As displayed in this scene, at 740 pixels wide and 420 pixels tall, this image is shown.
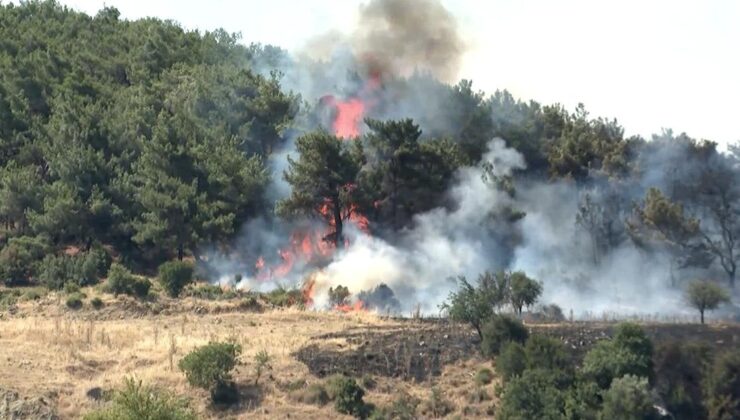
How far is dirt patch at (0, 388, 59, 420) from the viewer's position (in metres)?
36.8

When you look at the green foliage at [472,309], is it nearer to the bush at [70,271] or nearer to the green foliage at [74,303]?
the green foliage at [74,303]

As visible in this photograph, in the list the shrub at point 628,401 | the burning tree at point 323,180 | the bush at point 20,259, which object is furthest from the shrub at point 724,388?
the bush at point 20,259

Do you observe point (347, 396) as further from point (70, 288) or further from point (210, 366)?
point (70, 288)

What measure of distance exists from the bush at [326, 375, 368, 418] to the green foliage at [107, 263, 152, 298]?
1729cm

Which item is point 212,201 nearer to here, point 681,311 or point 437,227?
point 437,227

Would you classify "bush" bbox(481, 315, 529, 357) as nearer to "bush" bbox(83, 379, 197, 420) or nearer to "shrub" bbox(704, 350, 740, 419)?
"shrub" bbox(704, 350, 740, 419)

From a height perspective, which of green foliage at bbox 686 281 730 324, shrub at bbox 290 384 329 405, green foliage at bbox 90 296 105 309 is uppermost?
green foliage at bbox 686 281 730 324

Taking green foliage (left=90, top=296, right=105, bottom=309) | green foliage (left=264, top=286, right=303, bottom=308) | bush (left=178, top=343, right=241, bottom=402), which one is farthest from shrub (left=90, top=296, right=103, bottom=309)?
bush (left=178, top=343, right=241, bottom=402)

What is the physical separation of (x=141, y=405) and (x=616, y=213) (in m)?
39.2

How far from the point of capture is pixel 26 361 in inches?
1606

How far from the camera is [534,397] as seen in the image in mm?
36750

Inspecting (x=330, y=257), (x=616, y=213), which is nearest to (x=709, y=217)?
(x=616, y=213)

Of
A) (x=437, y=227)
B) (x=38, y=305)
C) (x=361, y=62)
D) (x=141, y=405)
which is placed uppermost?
(x=361, y=62)

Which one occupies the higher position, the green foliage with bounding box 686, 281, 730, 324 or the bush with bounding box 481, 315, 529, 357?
the green foliage with bounding box 686, 281, 730, 324
